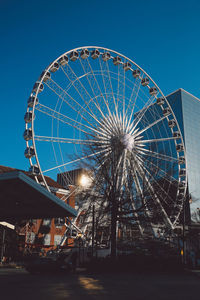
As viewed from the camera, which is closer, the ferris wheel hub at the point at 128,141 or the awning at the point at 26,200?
the awning at the point at 26,200

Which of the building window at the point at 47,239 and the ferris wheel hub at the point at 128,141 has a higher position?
the ferris wheel hub at the point at 128,141

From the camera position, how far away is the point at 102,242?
124 feet

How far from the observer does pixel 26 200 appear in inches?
550

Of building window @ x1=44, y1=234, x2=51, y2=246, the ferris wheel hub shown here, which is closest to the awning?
the ferris wheel hub

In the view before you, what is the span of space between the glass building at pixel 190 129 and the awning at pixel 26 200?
7066cm

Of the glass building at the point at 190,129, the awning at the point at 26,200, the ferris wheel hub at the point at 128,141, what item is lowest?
the awning at the point at 26,200

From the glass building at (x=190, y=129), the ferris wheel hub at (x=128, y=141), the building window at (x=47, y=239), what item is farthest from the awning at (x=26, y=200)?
the glass building at (x=190, y=129)

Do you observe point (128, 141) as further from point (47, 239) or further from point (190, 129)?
point (190, 129)

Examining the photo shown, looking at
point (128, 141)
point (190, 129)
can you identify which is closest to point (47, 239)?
point (128, 141)

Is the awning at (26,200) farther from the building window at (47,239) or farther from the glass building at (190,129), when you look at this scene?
the glass building at (190,129)

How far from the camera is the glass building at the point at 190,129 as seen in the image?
84.4m

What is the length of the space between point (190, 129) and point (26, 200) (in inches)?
3157

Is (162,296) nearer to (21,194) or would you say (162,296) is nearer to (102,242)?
(21,194)

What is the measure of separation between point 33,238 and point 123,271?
80.0ft
